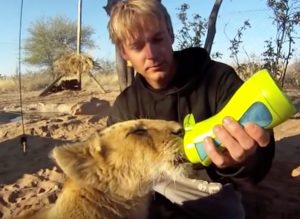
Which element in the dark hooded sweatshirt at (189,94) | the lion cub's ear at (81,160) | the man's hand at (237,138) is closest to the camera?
the man's hand at (237,138)

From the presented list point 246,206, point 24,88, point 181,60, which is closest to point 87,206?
point 181,60

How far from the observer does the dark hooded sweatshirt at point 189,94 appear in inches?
149

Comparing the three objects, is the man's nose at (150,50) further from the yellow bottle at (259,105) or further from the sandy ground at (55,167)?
the sandy ground at (55,167)

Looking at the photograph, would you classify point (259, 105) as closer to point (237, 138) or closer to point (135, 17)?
point (237, 138)

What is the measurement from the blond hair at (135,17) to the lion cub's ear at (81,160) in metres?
0.90

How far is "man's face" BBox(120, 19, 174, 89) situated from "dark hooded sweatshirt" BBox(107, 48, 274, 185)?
147mm

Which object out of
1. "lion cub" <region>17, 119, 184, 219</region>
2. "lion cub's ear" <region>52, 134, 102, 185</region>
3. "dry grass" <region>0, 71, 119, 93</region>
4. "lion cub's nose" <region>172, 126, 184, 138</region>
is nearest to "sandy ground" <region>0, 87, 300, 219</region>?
"lion cub" <region>17, 119, 184, 219</region>

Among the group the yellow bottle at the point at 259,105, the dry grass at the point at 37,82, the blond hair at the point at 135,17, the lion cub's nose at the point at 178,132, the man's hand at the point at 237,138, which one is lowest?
the dry grass at the point at 37,82

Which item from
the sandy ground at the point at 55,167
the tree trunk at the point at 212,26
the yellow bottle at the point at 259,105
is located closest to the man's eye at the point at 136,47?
the yellow bottle at the point at 259,105

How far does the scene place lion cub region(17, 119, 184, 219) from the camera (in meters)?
3.09

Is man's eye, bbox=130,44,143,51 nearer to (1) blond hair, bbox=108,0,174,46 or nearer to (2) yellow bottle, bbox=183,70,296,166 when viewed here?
(1) blond hair, bbox=108,0,174,46

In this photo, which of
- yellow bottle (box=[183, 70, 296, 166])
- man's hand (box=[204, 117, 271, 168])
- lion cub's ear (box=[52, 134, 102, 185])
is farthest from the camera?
lion cub's ear (box=[52, 134, 102, 185])

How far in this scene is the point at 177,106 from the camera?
3.92 metres

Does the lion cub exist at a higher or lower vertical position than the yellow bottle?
lower
